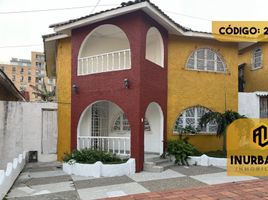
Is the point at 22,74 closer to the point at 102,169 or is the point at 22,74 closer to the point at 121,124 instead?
the point at 121,124

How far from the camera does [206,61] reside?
51.3 feet

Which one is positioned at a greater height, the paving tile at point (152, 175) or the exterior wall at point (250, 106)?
the exterior wall at point (250, 106)

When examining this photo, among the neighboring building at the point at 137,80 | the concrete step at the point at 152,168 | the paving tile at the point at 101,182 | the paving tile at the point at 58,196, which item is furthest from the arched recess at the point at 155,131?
the paving tile at the point at 58,196

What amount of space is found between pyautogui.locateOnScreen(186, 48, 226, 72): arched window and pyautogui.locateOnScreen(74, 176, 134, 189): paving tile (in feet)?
24.2

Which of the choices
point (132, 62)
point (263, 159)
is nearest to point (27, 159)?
point (132, 62)

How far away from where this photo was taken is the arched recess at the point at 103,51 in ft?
43.7

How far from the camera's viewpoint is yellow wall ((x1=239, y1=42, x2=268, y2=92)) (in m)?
18.0

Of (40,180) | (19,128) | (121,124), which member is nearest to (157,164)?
(121,124)

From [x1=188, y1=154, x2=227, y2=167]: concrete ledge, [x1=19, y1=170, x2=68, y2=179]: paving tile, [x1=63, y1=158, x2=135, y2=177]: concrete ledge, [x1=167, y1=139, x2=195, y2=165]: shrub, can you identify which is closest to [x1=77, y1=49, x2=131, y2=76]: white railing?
[x1=167, y1=139, x2=195, y2=165]: shrub

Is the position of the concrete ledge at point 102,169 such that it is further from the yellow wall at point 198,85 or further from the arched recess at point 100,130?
the yellow wall at point 198,85

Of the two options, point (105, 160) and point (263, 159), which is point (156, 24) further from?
point (263, 159)

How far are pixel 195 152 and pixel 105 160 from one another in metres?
4.66

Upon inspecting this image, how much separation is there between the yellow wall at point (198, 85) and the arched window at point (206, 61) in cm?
24

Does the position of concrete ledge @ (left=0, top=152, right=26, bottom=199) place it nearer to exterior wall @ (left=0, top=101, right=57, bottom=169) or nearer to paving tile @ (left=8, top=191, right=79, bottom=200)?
paving tile @ (left=8, top=191, right=79, bottom=200)
